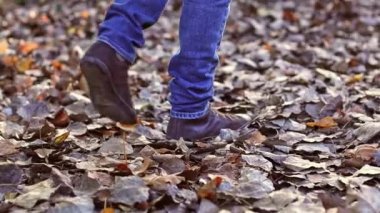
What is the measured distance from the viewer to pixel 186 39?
1.89m

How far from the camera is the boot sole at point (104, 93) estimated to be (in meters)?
2.01

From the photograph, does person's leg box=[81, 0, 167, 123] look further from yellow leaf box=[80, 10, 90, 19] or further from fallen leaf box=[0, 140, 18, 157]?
yellow leaf box=[80, 10, 90, 19]

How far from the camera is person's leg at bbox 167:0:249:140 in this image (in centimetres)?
187

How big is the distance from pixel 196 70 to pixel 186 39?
0.09m

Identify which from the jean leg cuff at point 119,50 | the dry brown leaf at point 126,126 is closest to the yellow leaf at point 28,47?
the dry brown leaf at point 126,126

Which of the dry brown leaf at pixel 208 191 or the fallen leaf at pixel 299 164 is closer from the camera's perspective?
the dry brown leaf at pixel 208 191

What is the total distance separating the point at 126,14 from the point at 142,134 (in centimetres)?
36

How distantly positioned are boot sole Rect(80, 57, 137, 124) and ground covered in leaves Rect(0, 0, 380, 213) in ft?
0.19

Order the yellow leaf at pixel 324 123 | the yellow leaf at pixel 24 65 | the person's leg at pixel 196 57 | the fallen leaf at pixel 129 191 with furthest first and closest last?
the yellow leaf at pixel 24 65
the yellow leaf at pixel 324 123
the person's leg at pixel 196 57
the fallen leaf at pixel 129 191

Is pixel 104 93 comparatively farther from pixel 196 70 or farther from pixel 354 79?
pixel 354 79

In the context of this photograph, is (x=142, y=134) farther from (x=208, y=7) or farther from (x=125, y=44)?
(x=208, y=7)

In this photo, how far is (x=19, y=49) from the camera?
3695 mm

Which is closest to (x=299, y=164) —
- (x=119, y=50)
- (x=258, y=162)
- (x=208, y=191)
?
(x=258, y=162)

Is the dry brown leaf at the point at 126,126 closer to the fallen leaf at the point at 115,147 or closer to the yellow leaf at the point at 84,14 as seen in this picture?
the fallen leaf at the point at 115,147
